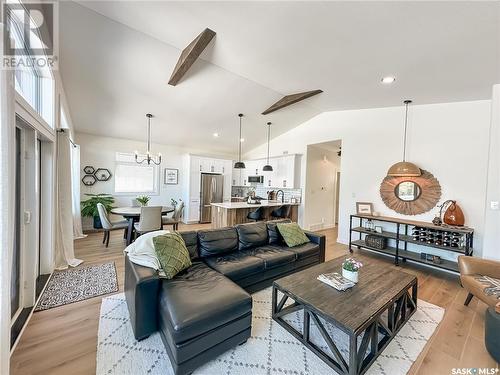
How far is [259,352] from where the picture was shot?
183cm

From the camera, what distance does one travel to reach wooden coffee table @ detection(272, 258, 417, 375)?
163 cm

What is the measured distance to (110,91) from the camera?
402cm

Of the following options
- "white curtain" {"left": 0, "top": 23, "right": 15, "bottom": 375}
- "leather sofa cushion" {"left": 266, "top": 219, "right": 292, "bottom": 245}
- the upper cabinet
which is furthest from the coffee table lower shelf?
the upper cabinet

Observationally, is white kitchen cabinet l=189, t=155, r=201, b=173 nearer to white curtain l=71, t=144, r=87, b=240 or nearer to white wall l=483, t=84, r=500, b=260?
white curtain l=71, t=144, r=87, b=240

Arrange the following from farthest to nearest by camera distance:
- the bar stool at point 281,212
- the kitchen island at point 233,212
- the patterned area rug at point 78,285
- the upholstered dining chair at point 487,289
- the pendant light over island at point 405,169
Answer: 1. the bar stool at point 281,212
2. the kitchen island at point 233,212
3. the pendant light over island at point 405,169
4. the patterned area rug at point 78,285
5. the upholstered dining chair at point 487,289

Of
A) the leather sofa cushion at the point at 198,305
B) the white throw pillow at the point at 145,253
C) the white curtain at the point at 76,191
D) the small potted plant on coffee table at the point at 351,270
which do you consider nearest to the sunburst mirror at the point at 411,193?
the small potted plant on coffee table at the point at 351,270

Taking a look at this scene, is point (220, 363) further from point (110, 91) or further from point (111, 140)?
point (111, 140)

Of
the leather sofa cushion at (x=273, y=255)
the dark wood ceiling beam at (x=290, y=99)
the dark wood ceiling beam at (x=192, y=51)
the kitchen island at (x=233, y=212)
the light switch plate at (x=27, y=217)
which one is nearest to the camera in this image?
the light switch plate at (x=27, y=217)

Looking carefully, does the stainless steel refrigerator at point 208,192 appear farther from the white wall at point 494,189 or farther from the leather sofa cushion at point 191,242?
Answer: the white wall at point 494,189

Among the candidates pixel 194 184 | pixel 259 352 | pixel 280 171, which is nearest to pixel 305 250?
pixel 259 352

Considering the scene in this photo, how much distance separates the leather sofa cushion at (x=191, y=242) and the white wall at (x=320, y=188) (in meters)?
4.29

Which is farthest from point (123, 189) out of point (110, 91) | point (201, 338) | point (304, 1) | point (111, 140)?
point (304, 1)

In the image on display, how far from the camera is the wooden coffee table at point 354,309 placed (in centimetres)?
163

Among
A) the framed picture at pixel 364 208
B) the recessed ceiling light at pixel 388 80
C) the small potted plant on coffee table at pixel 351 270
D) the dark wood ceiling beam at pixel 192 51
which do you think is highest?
Result: the dark wood ceiling beam at pixel 192 51
